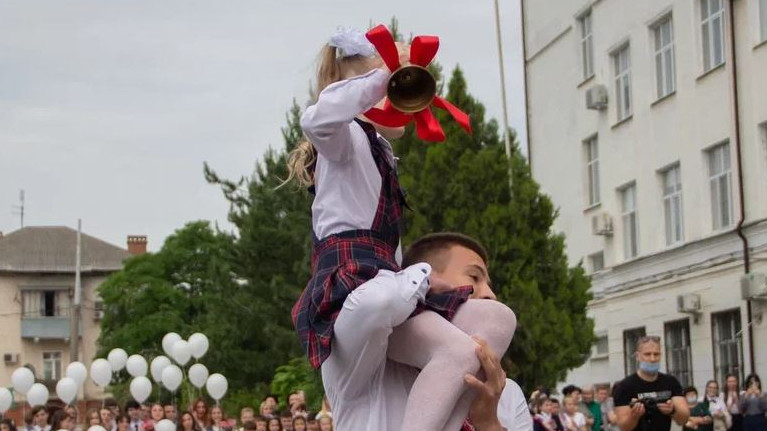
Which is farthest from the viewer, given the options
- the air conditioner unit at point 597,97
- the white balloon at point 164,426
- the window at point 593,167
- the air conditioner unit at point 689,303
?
the window at point 593,167

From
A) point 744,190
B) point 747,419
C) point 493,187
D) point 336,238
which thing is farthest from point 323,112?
point 744,190

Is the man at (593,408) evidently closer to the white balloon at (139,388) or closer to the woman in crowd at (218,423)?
the woman in crowd at (218,423)

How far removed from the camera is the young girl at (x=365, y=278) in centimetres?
555

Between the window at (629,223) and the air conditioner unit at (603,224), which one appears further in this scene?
the air conditioner unit at (603,224)

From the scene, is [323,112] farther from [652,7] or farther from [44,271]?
[44,271]

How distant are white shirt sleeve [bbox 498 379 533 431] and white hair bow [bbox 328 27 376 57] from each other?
2.35 metres

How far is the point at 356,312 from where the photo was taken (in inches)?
218

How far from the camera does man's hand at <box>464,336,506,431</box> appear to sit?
5.66m

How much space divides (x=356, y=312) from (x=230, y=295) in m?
37.1

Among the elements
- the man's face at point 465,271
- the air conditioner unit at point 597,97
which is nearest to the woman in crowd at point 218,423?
the air conditioner unit at point 597,97

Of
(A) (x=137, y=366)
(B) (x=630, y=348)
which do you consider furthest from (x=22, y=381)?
(B) (x=630, y=348)

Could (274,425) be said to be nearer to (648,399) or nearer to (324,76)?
(648,399)

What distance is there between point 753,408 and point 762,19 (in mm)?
8337

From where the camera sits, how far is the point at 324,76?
5.99m
